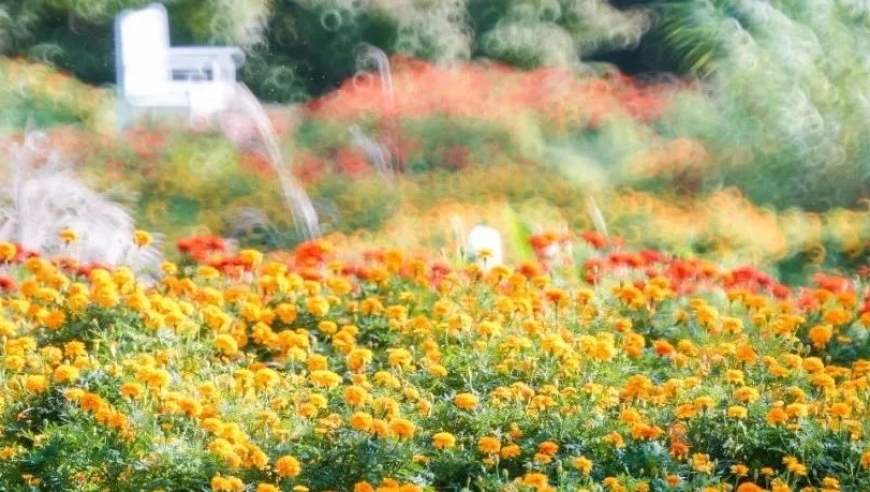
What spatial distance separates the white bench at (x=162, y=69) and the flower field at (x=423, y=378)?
10.4 feet

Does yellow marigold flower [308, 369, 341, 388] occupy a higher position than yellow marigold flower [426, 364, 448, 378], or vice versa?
yellow marigold flower [308, 369, 341, 388]

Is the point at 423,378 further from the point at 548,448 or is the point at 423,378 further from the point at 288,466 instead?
the point at 288,466

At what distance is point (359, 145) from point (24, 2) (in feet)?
7.96

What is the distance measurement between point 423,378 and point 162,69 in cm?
490

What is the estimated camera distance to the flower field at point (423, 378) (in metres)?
3.04

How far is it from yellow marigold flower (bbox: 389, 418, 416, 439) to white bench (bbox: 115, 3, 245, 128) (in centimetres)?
486

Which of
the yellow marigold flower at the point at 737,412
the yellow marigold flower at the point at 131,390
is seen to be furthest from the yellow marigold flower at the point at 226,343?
the yellow marigold flower at the point at 737,412

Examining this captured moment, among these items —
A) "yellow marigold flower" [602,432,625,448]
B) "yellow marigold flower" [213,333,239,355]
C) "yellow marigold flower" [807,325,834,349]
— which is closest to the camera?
"yellow marigold flower" [602,432,625,448]

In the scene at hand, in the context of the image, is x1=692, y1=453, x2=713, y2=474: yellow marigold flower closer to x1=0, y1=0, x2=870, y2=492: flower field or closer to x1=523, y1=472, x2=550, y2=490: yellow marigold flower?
x1=0, y1=0, x2=870, y2=492: flower field

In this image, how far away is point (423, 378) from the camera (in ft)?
11.9

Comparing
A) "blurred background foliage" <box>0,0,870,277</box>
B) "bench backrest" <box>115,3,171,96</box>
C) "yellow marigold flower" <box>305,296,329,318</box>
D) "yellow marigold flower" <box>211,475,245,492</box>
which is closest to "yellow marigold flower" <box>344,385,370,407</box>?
"yellow marigold flower" <box>211,475,245,492</box>

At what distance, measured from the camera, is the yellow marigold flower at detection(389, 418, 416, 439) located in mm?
3000

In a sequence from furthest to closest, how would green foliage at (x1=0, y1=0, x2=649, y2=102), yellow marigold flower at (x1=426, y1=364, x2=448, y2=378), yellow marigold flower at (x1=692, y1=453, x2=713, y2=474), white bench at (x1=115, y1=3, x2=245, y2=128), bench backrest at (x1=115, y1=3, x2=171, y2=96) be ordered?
green foliage at (x1=0, y1=0, x2=649, y2=102) → bench backrest at (x1=115, y1=3, x2=171, y2=96) → white bench at (x1=115, y1=3, x2=245, y2=128) → yellow marigold flower at (x1=426, y1=364, x2=448, y2=378) → yellow marigold flower at (x1=692, y1=453, x2=713, y2=474)

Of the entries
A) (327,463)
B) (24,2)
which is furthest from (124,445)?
(24,2)
